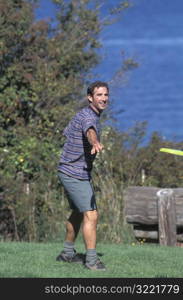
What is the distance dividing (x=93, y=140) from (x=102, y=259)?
1.51 metres

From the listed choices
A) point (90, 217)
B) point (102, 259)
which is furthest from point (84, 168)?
point (102, 259)

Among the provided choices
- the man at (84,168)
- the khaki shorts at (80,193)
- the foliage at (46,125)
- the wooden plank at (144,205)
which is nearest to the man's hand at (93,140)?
the man at (84,168)

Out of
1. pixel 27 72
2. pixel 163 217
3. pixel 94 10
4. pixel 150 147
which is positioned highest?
pixel 94 10

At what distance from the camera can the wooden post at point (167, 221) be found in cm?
1163

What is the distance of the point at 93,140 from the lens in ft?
25.5

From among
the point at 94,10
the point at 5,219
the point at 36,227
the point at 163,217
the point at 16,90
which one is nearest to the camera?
the point at 163,217

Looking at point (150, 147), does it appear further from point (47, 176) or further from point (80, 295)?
point (80, 295)

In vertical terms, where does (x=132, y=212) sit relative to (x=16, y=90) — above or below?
below

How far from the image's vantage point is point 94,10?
16.3 meters

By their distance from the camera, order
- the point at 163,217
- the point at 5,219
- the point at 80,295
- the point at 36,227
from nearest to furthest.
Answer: the point at 80,295 < the point at 163,217 < the point at 36,227 < the point at 5,219

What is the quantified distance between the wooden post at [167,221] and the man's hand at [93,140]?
3936 millimetres

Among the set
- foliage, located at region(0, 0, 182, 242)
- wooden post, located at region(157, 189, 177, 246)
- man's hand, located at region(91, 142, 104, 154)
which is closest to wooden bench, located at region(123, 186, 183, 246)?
wooden post, located at region(157, 189, 177, 246)

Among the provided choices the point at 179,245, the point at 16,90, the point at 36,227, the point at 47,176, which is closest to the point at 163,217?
the point at 179,245

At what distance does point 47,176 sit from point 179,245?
3164mm
